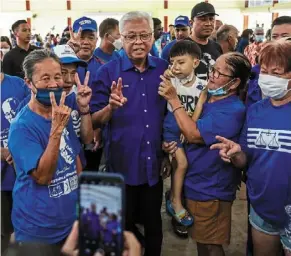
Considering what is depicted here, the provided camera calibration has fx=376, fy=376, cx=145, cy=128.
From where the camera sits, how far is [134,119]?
198 centimetres

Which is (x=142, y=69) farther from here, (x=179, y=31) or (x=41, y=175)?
(x=179, y=31)

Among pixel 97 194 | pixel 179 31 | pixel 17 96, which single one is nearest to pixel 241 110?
pixel 17 96

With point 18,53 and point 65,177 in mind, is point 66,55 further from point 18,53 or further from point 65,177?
point 18,53

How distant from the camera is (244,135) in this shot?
5.58 ft

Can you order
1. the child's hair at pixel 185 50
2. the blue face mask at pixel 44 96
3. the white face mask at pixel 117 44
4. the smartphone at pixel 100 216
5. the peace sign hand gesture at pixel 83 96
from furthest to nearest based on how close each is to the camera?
the white face mask at pixel 117 44
the child's hair at pixel 185 50
the peace sign hand gesture at pixel 83 96
the blue face mask at pixel 44 96
the smartphone at pixel 100 216

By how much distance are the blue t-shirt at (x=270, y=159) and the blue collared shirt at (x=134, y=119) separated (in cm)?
54

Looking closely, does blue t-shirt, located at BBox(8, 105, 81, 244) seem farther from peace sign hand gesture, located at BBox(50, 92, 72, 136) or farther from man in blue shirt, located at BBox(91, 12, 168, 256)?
man in blue shirt, located at BBox(91, 12, 168, 256)

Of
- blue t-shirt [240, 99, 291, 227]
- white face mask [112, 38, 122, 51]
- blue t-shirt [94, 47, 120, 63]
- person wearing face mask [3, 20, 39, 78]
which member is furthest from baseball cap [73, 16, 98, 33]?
blue t-shirt [240, 99, 291, 227]

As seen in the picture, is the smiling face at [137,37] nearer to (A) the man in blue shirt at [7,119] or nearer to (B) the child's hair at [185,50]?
(B) the child's hair at [185,50]

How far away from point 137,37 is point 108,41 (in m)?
1.58

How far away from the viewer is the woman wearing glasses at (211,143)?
1782mm

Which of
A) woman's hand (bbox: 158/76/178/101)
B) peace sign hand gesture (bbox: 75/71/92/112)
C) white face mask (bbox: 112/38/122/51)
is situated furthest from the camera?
white face mask (bbox: 112/38/122/51)

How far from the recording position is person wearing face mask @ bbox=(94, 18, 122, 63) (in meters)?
3.31

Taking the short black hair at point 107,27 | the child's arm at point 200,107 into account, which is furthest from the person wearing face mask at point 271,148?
the short black hair at point 107,27
